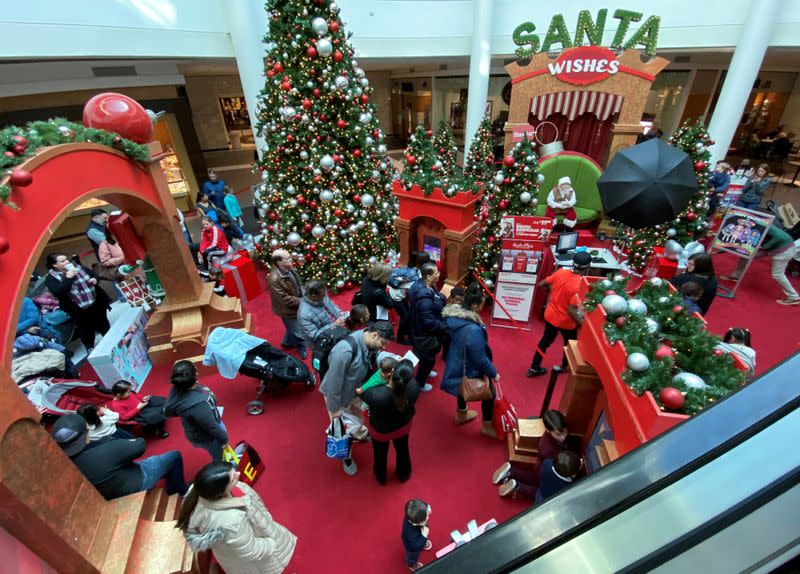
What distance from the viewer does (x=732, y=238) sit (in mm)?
6262

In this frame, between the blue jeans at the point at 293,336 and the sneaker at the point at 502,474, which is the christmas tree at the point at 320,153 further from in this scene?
the sneaker at the point at 502,474

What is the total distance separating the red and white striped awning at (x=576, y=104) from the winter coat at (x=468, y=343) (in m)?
7.59

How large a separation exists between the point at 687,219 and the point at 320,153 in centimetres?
618

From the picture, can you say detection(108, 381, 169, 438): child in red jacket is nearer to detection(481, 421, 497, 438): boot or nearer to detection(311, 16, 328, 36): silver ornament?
detection(481, 421, 497, 438): boot

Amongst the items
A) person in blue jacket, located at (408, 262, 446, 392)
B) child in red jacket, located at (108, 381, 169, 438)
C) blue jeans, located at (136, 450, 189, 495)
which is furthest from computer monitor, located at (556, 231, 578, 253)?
child in red jacket, located at (108, 381, 169, 438)

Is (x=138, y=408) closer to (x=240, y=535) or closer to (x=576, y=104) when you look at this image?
(x=240, y=535)

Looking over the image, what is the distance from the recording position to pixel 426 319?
13.2 feet

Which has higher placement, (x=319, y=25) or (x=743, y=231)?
(x=319, y=25)

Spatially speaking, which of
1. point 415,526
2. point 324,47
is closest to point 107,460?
point 415,526

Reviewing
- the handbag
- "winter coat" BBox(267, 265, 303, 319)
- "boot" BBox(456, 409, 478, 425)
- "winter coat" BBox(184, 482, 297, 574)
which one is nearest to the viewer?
"winter coat" BBox(184, 482, 297, 574)

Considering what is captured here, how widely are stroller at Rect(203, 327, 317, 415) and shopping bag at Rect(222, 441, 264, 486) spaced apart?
852 millimetres

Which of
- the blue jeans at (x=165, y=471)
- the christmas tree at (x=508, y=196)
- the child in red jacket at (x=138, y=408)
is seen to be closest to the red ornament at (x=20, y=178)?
the child in red jacket at (x=138, y=408)

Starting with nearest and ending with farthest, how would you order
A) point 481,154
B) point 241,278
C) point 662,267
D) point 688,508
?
point 688,508, point 662,267, point 241,278, point 481,154

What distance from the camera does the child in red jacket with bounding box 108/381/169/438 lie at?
3764mm
